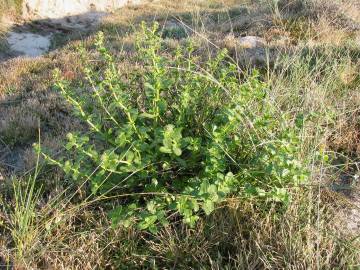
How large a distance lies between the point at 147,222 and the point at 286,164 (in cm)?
96

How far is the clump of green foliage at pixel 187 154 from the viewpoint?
257cm

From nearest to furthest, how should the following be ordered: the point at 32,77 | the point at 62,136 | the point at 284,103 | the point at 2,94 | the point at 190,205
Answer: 1. the point at 190,205
2. the point at 284,103
3. the point at 62,136
4. the point at 2,94
5. the point at 32,77

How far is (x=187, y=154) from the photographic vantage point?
3.04 meters

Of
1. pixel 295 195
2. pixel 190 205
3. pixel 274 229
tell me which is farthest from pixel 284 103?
pixel 190 205

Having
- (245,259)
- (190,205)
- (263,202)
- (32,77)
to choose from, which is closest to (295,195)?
(263,202)

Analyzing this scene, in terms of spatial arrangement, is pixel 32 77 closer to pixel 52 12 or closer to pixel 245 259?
pixel 245 259

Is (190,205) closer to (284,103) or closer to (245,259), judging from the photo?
(245,259)

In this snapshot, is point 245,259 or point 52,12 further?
point 52,12

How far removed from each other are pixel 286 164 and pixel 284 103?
1.45m

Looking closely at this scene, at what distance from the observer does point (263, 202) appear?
2895mm

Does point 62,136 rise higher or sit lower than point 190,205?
lower

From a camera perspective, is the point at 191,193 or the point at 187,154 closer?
the point at 191,193

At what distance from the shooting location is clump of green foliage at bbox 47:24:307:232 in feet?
8.43

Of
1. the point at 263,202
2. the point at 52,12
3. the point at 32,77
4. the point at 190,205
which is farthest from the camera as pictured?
the point at 52,12
